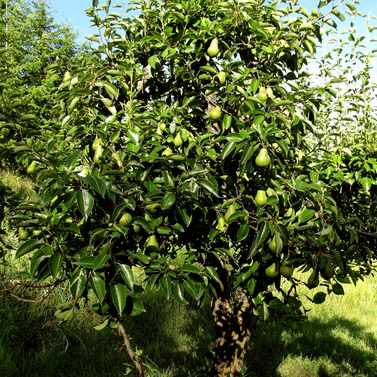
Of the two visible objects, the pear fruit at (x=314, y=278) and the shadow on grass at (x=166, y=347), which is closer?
the pear fruit at (x=314, y=278)

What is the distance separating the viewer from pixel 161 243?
5.31 feet

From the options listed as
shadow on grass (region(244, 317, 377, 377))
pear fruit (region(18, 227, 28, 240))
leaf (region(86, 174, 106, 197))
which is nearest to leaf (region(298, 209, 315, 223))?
leaf (region(86, 174, 106, 197))

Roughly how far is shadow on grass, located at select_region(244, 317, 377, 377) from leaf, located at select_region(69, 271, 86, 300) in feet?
8.33

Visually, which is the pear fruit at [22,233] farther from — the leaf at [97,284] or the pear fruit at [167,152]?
the pear fruit at [167,152]

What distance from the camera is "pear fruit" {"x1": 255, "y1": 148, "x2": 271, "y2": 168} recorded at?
133 centimetres

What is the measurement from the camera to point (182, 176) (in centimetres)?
125

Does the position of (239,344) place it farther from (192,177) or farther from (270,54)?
(270,54)

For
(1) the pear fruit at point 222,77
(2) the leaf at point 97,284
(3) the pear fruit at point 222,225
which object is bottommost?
(2) the leaf at point 97,284

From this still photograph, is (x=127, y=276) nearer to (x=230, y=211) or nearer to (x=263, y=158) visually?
(x=230, y=211)

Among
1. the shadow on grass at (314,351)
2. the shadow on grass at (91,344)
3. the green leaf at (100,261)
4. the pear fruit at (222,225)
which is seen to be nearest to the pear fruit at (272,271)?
the pear fruit at (222,225)

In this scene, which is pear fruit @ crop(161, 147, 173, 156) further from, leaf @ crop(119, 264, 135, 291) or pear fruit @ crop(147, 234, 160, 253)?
leaf @ crop(119, 264, 135, 291)

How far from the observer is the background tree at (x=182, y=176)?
122 centimetres

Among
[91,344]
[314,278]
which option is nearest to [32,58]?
[91,344]

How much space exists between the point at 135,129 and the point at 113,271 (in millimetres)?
581
